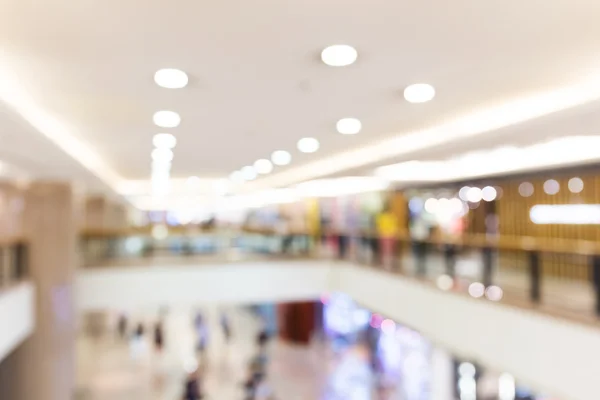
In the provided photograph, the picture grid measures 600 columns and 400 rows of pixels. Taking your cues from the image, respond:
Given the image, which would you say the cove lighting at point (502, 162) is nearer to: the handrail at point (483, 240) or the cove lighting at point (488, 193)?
the cove lighting at point (488, 193)

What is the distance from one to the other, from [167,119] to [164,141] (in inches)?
60.2

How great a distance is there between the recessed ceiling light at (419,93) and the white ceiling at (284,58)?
75mm

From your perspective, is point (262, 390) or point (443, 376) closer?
point (443, 376)

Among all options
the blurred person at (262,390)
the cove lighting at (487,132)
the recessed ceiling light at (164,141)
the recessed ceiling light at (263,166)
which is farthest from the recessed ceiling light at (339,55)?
the blurred person at (262,390)

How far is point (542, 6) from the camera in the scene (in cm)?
235

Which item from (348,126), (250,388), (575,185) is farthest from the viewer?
(250,388)

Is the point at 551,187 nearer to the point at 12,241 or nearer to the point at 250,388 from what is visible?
the point at 250,388

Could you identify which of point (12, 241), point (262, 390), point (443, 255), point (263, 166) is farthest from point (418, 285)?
point (262, 390)

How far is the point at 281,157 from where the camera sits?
8211 mm

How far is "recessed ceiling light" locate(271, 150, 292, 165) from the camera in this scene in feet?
25.3

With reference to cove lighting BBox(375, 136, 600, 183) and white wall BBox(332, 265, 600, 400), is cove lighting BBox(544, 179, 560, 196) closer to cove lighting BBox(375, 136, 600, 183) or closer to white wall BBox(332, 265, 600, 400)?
cove lighting BBox(375, 136, 600, 183)

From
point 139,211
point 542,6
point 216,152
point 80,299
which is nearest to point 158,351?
point 80,299

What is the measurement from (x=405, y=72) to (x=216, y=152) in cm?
463

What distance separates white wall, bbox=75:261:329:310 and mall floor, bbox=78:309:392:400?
9.04ft
